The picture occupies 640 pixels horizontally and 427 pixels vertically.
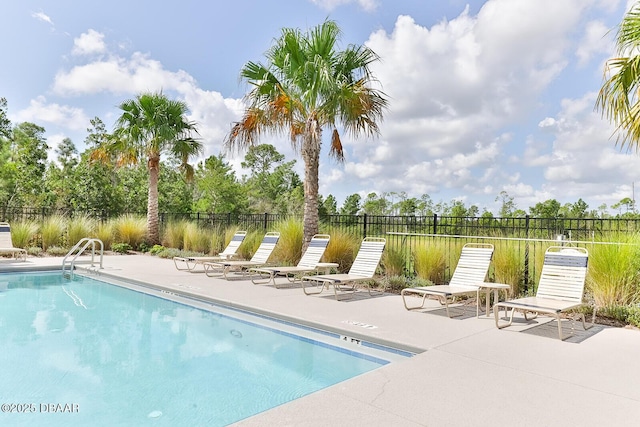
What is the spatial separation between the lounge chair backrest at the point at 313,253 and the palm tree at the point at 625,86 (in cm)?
581

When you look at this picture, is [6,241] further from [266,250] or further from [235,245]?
[266,250]

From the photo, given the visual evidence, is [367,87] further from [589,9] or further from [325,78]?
[589,9]

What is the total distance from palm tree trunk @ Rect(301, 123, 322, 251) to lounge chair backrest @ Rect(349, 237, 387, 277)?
6.82ft

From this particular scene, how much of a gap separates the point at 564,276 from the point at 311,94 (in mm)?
6429

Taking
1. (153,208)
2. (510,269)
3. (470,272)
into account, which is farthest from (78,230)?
(510,269)

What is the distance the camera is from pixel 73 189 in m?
22.1

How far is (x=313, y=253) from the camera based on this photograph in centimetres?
962

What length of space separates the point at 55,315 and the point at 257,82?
690 centimetres

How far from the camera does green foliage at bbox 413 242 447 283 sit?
8.80 m

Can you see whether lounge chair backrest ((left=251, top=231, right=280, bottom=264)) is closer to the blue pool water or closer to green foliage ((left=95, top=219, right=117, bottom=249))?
the blue pool water

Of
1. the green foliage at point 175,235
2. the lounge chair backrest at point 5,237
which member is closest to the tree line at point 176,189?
the green foliage at point 175,235

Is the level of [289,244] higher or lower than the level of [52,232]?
lower

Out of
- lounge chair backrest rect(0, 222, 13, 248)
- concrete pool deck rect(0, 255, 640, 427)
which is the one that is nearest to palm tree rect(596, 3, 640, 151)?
concrete pool deck rect(0, 255, 640, 427)

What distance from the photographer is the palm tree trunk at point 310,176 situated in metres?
10.5
